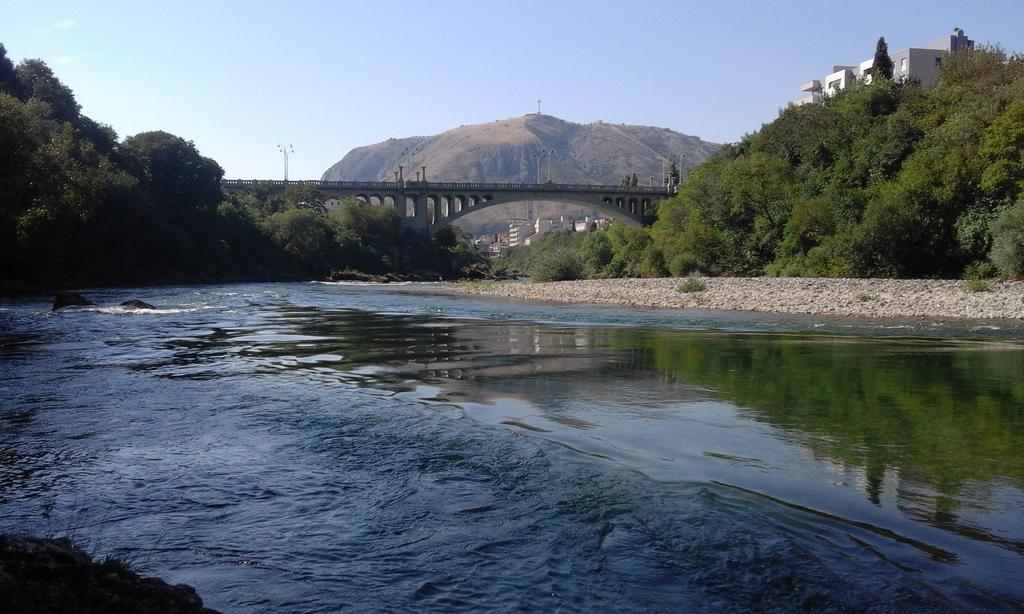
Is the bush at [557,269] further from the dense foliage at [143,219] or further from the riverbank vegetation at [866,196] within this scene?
the dense foliage at [143,219]

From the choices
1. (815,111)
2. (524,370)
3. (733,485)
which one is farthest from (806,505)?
(815,111)

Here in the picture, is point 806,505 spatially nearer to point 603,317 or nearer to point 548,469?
point 548,469

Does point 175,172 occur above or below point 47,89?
below

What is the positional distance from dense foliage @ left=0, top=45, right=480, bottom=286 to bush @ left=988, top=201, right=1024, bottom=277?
160 feet

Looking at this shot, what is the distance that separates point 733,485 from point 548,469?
200 cm

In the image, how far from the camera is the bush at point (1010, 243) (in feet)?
120

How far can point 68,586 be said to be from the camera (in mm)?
3689

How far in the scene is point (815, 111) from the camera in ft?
245

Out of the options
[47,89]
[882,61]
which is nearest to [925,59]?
[882,61]

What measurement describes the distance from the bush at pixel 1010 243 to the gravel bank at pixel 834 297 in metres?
2.08

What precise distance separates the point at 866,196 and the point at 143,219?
63025mm

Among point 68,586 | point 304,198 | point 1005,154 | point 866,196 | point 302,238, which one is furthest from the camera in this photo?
point 304,198

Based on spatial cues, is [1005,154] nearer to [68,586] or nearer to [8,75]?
[68,586]

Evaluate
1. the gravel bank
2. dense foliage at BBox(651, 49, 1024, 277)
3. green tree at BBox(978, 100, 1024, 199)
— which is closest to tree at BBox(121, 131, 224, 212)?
dense foliage at BBox(651, 49, 1024, 277)
